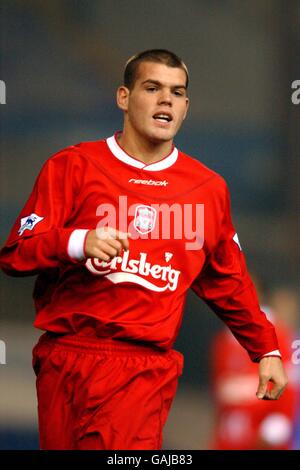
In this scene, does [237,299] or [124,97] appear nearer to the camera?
[124,97]

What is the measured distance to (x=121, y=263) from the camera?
3.47 meters

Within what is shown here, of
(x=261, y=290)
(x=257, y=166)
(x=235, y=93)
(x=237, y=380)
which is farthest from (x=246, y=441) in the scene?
(x=235, y=93)

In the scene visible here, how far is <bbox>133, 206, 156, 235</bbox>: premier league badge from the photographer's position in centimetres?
353

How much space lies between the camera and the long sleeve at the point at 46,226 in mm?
3346

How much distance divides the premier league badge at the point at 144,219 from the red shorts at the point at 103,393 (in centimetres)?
36

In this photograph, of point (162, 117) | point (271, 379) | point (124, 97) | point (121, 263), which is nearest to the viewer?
point (121, 263)

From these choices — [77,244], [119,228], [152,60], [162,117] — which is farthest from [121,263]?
[152,60]

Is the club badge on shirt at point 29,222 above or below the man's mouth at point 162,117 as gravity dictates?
below

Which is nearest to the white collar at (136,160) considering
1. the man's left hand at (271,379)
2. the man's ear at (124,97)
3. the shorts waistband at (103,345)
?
the man's ear at (124,97)

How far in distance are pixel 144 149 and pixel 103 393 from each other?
79 centimetres

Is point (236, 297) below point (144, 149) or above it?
below

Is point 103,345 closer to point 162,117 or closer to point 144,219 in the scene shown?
point 144,219

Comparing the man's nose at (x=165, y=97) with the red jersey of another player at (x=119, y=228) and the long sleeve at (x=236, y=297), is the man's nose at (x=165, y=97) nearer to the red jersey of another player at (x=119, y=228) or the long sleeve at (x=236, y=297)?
the red jersey of another player at (x=119, y=228)
